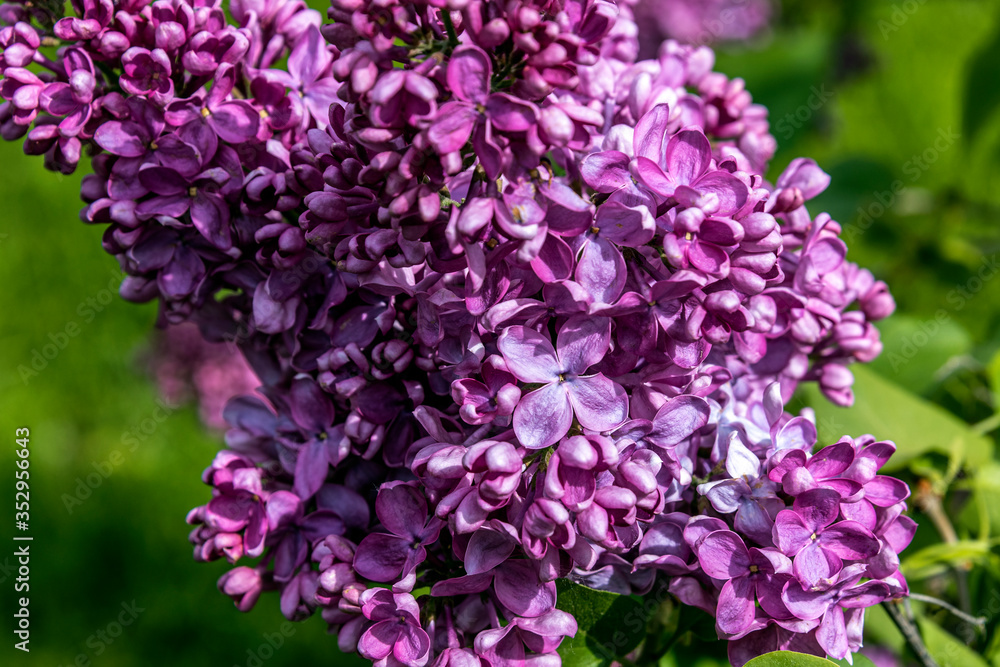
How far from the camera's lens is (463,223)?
0.47 meters

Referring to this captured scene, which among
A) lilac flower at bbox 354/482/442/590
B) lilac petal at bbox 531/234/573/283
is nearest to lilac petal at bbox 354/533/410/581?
lilac flower at bbox 354/482/442/590

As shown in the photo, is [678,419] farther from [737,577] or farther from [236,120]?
[236,120]

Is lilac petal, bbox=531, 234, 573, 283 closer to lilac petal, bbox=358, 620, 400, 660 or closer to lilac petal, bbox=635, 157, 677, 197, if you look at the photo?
lilac petal, bbox=635, 157, 677, 197

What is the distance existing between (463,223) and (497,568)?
226mm

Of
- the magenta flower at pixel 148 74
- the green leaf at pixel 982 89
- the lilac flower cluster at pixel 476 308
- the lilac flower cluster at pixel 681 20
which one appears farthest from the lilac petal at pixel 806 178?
the lilac flower cluster at pixel 681 20

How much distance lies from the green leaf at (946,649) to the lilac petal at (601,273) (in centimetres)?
50

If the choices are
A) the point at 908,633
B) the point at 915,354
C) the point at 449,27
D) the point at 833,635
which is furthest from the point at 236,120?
the point at 915,354

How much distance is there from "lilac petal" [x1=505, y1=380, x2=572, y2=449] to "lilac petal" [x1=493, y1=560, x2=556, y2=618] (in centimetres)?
10

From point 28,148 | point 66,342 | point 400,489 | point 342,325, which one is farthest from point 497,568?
point 66,342

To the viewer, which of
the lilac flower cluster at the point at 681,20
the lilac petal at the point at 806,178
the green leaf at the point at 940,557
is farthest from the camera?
the lilac flower cluster at the point at 681,20

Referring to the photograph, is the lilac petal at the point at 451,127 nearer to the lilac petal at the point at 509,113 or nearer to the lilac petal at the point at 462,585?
the lilac petal at the point at 509,113

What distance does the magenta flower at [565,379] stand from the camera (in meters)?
0.51

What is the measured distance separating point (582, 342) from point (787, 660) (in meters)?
0.24

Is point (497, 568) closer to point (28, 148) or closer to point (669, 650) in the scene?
point (669, 650)
